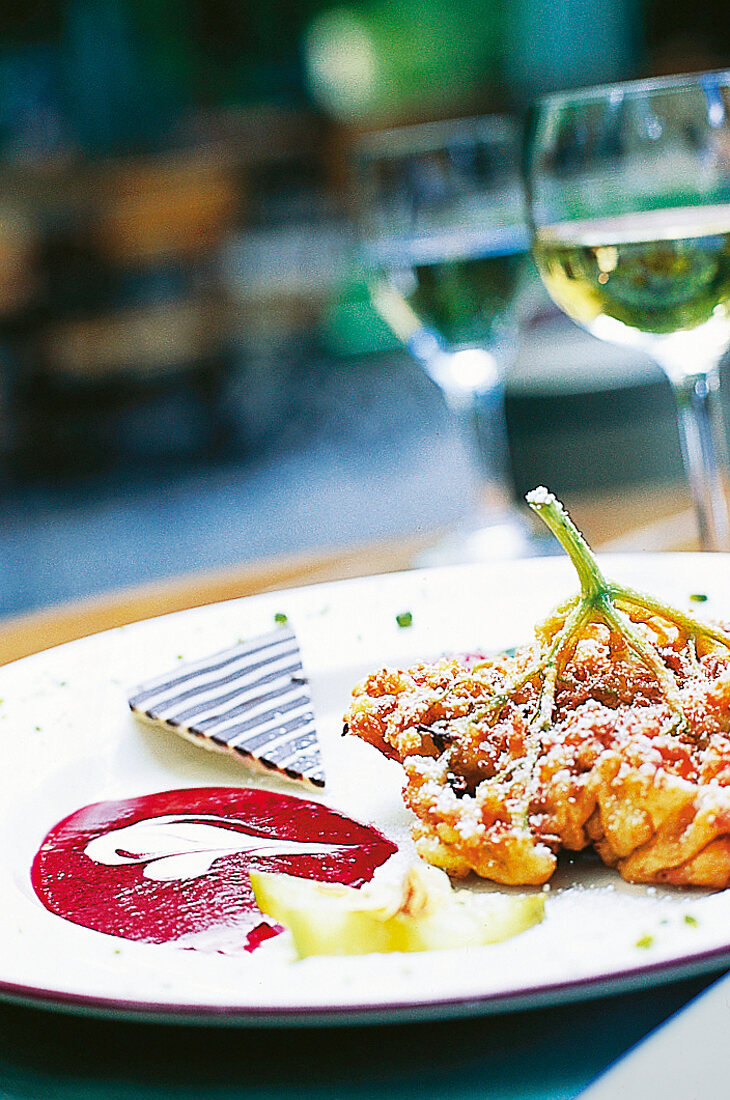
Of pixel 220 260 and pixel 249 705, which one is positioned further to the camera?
pixel 220 260

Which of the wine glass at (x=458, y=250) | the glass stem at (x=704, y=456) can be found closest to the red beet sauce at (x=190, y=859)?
the glass stem at (x=704, y=456)

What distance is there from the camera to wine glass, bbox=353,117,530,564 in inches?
48.6

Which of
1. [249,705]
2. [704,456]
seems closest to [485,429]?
[704,456]

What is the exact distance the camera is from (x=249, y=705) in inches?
31.2

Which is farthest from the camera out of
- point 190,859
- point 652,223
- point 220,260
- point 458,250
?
point 220,260

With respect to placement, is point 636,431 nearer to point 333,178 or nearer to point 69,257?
point 69,257

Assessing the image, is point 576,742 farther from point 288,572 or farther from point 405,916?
point 288,572

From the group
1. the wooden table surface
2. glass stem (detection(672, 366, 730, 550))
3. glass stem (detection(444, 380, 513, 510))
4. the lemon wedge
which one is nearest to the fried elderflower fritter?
the lemon wedge

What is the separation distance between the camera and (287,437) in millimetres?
5602

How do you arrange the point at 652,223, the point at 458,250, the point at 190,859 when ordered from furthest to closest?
1. the point at 458,250
2. the point at 652,223
3. the point at 190,859

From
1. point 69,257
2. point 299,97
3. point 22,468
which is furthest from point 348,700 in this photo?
point 299,97

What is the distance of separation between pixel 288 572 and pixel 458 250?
32cm

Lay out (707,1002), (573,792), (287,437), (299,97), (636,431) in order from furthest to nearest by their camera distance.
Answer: (299,97)
(287,437)
(636,431)
(573,792)
(707,1002)

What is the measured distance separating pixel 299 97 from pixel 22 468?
2250 mm
